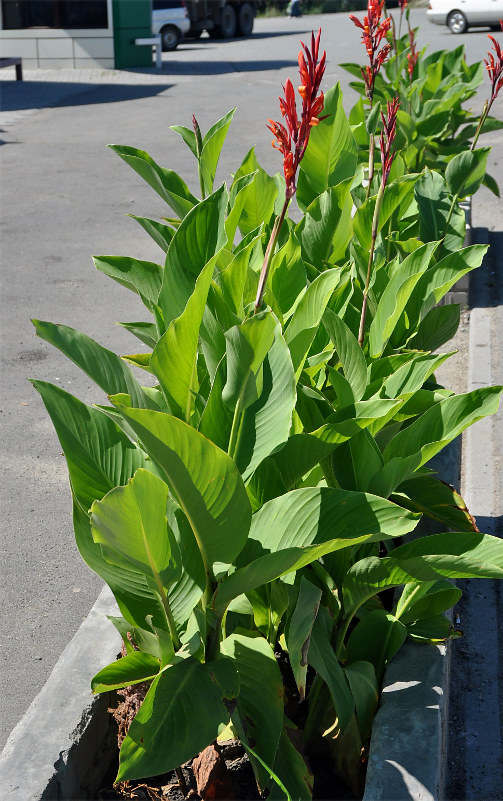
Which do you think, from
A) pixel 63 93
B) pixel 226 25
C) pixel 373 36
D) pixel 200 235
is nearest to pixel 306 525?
pixel 200 235

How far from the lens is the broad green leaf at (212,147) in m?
2.70

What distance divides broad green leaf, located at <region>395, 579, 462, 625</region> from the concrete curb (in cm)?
74

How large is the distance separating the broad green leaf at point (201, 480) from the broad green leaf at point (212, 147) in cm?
146

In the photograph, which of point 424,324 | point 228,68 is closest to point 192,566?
point 424,324

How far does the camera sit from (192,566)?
5.67ft

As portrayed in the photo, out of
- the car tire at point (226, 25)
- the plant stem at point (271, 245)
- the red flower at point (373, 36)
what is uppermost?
the car tire at point (226, 25)

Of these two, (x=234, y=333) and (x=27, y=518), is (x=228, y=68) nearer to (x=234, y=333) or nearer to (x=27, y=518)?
(x=27, y=518)

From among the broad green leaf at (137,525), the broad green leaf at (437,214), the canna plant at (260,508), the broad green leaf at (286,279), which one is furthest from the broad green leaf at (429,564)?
the broad green leaf at (437,214)

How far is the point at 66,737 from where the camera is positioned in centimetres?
189

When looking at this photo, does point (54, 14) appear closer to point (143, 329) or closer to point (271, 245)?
point (143, 329)

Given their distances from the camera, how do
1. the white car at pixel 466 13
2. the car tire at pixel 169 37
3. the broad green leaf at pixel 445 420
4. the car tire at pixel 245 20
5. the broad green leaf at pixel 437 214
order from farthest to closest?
the car tire at pixel 245 20 → the car tire at pixel 169 37 → the white car at pixel 466 13 → the broad green leaf at pixel 437 214 → the broad green leaf at pixel 445 420

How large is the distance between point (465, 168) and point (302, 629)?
3.12 metres

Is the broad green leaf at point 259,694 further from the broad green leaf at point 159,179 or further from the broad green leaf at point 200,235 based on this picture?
the broad green leaf at point 159,179

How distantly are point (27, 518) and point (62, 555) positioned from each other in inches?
13.3
